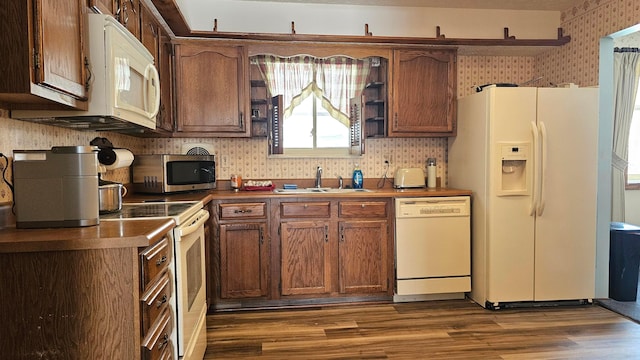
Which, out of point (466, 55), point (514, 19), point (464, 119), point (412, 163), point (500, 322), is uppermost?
point (514, 19)

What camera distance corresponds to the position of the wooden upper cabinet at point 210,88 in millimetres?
3297

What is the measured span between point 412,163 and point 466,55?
1.16 metres

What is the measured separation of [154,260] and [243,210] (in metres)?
1.63

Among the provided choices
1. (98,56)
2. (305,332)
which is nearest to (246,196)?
(305,332)

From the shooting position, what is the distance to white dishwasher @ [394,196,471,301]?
321 centimetres

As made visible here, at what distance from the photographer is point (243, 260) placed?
3.11 m

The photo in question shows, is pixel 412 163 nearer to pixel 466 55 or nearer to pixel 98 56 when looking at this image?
pixel 466 55

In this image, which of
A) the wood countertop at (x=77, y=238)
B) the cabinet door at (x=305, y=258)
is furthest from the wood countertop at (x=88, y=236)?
the cabinet door at (x=305, y=258)

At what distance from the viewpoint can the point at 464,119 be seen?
346 cm

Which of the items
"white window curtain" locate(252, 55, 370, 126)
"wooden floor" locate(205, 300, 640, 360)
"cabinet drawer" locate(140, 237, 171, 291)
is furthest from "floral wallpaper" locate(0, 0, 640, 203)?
"cabinet drawer" locate(140, 237, 171, 291)

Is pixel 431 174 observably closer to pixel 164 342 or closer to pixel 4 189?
pixel 164 342

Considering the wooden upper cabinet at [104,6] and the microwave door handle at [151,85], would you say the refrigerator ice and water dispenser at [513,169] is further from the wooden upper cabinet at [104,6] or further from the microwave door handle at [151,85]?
the wooden upper cabinet at [104,6]

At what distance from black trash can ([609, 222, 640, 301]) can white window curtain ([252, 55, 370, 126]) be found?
249 cm

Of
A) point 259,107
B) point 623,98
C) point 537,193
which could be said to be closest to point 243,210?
point 259,107
